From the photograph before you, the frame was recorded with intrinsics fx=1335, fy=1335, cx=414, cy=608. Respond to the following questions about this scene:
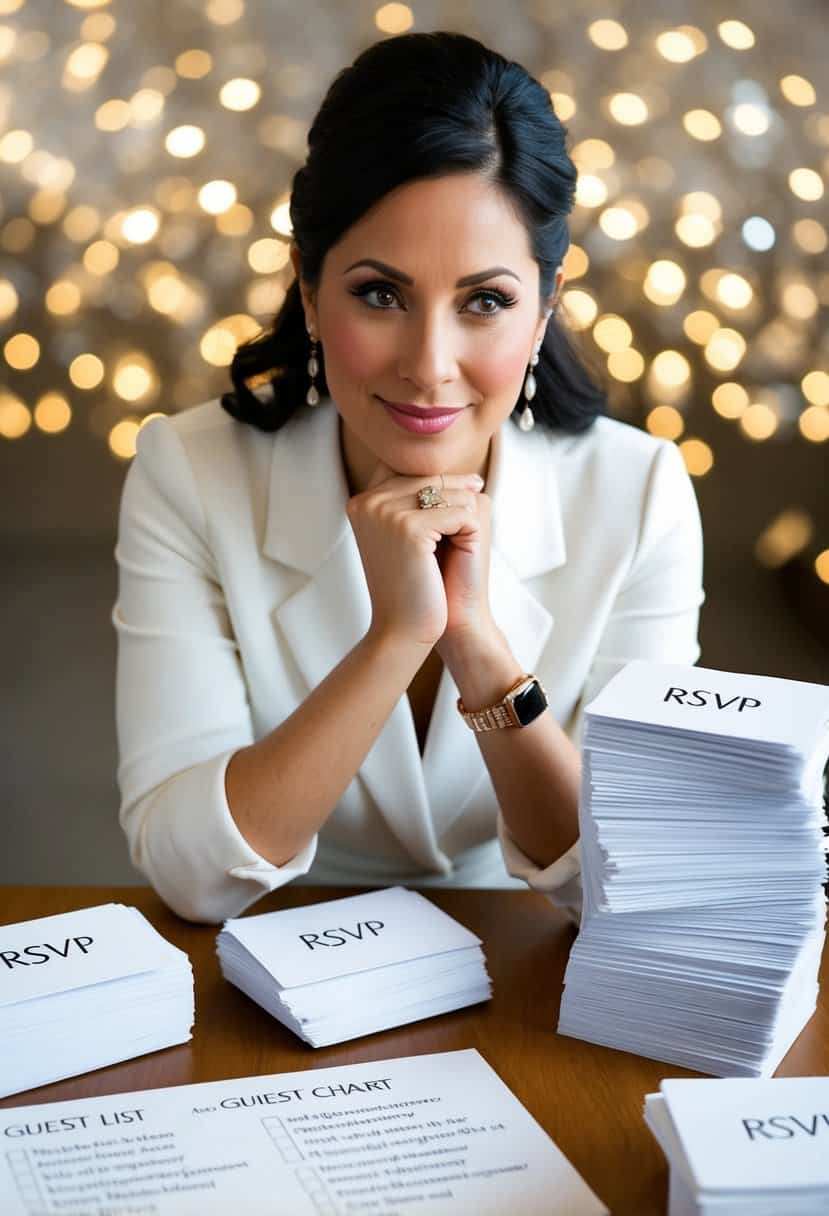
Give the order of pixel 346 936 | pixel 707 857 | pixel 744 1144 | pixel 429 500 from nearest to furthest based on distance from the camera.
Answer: pixel 744 1144, pixel 707 857, pixel 346 936, pixel 429 500

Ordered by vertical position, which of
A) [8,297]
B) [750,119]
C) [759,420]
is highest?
[750,119]

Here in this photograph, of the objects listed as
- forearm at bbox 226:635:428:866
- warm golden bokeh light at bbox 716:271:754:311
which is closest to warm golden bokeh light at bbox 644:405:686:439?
warm golden bokeh light at bbox 716:271:754:311

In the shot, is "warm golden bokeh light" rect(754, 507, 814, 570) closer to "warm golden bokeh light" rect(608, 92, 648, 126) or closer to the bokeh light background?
the bokeh light background

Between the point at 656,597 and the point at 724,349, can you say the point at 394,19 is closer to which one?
the point at 724,349

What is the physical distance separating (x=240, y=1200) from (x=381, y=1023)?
0.24 m

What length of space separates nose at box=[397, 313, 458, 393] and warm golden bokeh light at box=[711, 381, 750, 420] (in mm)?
1238

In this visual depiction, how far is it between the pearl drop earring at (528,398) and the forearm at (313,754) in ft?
1.41

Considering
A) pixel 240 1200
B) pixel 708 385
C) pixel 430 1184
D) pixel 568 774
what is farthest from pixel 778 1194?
pixel 708 385

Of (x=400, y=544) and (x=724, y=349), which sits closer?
(x=400, y=544)

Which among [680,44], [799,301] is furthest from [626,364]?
[680,44]

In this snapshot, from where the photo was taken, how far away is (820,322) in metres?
2.44

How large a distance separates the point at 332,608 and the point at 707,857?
27.4 inches

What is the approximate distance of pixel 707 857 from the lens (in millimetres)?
963

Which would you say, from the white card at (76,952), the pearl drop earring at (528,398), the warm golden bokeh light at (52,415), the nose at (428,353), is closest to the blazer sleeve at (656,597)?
the pearl drop earring at (528,398)
